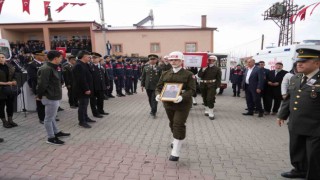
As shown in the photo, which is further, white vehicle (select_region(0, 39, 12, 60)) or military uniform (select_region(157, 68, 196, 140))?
white vehicle (select_region(0, 39, 12, 60))

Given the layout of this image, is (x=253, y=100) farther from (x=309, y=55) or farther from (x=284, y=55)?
(x=309, y=55)

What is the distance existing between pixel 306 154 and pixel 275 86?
215 inches

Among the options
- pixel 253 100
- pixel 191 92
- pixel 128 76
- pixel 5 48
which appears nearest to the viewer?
pixel 191 92

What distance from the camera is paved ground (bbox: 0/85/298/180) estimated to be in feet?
13.3

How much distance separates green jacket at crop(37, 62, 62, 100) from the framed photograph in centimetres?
221

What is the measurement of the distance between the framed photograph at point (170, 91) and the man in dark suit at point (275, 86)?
18.1ft

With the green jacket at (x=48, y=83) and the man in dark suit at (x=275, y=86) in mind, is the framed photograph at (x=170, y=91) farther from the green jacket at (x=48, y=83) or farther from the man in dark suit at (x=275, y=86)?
the man in dark suit at (x=275, y=86)

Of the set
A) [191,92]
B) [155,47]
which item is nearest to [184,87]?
[191,92]

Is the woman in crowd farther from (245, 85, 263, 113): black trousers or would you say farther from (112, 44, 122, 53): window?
(112, 44, 122, 53): window

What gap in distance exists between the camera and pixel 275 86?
28.8 feet

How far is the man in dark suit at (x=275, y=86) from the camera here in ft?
28.6

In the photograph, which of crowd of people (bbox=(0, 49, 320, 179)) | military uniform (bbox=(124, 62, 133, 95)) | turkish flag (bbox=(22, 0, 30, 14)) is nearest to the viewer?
crowd of people (bbox=(0, 49, 320, 179))

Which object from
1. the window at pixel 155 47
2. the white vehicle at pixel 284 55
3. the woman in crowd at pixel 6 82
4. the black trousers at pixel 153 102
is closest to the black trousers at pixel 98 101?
the black trousers at pixel 153 102

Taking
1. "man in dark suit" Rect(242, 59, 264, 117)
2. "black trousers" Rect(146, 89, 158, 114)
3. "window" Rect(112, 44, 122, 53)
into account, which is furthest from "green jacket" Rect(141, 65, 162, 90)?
"window" Rect(112, 44, 122, 53)
